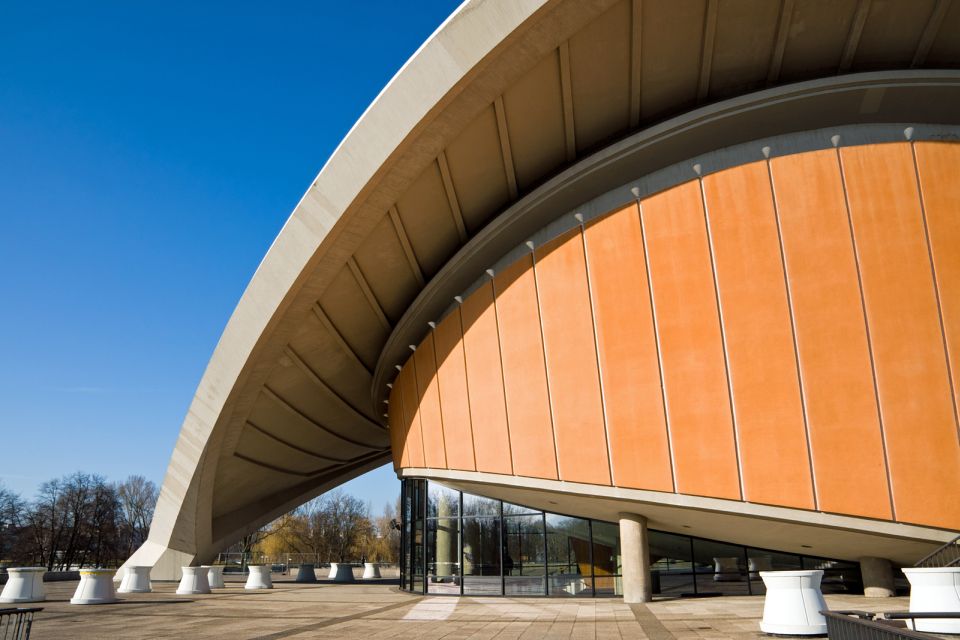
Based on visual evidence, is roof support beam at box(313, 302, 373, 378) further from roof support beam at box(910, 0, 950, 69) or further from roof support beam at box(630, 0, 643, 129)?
roof support beam at box(910, 0, 950, 69)

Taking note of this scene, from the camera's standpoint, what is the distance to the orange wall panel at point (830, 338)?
48.6 feet

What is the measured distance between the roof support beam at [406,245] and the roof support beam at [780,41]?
1104 centimetres

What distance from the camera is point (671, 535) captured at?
20656 millimetres

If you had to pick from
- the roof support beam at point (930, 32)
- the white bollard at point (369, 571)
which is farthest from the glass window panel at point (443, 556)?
the white bollard at point (369, 571)

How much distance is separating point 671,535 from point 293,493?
27.2 m

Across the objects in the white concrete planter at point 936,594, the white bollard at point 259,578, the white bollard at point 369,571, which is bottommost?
the white bollard at point 369,571

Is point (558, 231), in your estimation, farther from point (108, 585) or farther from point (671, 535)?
Result: point (108, 585)

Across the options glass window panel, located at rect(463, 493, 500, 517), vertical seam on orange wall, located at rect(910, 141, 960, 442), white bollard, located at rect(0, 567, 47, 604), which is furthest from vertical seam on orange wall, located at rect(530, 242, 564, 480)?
white bollard, located at rect(0, 567, 47, 604)

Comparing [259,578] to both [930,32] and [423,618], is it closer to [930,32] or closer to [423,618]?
[423,618]

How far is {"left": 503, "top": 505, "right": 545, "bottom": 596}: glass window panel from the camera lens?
69.1 ft

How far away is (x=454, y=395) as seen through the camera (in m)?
21.5

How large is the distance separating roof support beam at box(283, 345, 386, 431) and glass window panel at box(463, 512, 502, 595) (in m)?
8.36

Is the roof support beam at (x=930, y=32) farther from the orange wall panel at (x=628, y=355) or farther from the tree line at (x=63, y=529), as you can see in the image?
the tree line at (x=63, y=529)

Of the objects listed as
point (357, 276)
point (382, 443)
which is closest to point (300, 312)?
point (357, 276)
